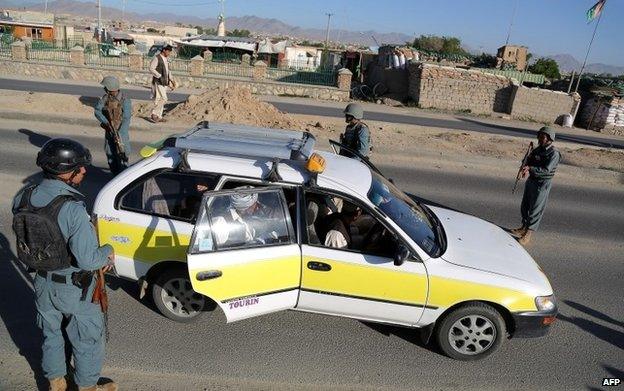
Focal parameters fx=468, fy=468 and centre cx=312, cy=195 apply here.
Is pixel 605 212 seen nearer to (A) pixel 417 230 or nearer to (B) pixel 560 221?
(B) pixel 560 221

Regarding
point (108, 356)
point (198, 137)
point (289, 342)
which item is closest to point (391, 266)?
point (289, 342)

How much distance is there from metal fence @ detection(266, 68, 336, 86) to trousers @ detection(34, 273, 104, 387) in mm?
25019

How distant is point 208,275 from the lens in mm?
3953

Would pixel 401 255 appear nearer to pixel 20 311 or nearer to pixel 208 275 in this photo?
pixel 208 275

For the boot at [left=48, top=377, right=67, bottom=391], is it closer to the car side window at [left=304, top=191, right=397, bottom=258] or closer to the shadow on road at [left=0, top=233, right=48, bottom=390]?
the shadow on road at [left=0, top=233, right=48, bottom=390]

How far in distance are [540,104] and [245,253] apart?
82.1ft

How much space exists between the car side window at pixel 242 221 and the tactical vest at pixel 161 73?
1129 cm

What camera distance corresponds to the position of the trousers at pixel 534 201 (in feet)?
24.5

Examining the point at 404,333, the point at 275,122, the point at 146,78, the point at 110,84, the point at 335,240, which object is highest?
the point at 110,84

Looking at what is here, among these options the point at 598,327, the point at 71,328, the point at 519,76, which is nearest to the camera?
the point at 71,328

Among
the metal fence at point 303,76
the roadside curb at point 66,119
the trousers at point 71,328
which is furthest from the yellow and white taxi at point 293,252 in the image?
the metal fence at point 303,76

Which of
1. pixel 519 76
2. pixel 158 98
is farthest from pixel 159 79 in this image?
pixel 519 76

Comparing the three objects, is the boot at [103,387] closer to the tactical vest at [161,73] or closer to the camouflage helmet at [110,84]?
the camouflage helmet at [110,84]

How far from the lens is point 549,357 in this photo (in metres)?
4.71
